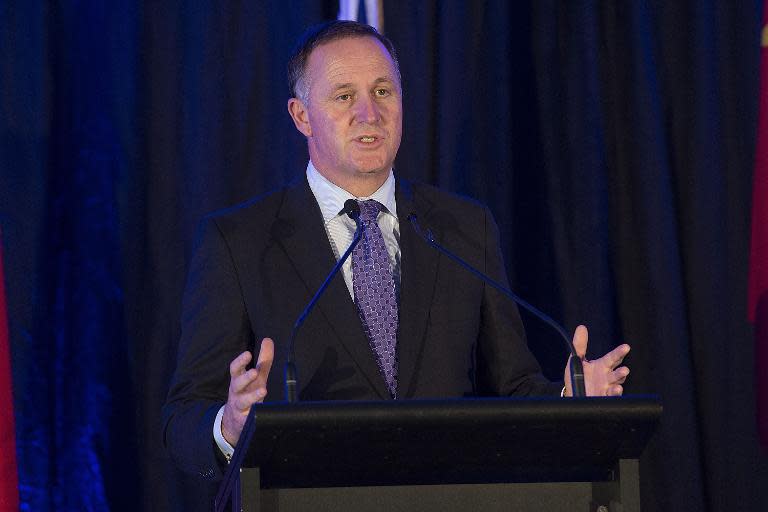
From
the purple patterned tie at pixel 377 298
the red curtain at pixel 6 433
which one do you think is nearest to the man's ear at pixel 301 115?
the purple patterned tie at pixel 377 298

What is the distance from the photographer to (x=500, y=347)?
2463mm

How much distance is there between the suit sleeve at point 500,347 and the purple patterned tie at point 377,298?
0.86ft

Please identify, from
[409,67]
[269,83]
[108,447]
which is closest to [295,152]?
[269,83]

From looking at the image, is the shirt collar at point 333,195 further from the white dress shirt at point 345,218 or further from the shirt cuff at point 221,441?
the shirt cuff at point 221,441

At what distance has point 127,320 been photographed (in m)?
3.00

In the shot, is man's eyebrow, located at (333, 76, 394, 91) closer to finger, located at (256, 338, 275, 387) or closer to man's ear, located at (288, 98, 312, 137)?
man's ear, located at (288, 98, 312, 137)

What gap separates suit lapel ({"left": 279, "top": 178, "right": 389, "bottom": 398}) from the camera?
221 cm

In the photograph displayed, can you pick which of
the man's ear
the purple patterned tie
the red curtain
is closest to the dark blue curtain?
the red curtain

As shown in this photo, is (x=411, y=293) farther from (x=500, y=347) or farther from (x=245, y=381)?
(x=245, y=381)

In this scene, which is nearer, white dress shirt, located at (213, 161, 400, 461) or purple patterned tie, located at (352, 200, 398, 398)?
purple patterned tie, located at (352, 200, 398, 398)

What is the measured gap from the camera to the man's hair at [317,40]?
256cm

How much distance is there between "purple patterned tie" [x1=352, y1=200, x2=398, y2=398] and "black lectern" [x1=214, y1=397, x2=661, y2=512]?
60 centimetres

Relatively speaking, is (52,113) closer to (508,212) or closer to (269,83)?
(269,83)

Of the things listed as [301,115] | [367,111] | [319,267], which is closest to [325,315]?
[319,267]
